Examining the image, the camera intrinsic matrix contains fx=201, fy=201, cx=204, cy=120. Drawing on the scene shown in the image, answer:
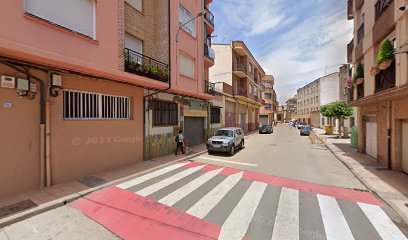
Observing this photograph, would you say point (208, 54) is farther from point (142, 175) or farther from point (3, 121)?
point (3, 121)

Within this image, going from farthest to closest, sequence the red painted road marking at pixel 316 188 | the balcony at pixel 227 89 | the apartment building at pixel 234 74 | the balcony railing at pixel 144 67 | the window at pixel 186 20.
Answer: the apartment building at pixel 234 74 → the balcony at pixel 227 89 → the window at pixel 186 20 → the balcony railing at pixel 144 67 → the red painted road marking at pixel 316 188

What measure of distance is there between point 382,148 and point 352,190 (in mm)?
5450

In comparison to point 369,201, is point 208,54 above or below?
above

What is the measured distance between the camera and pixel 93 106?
8047mm

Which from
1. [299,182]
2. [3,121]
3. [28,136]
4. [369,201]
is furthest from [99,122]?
[369,201]

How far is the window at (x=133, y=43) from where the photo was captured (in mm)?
9891

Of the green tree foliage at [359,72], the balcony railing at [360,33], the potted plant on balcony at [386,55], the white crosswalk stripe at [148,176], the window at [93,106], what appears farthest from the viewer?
the balcony railing at [360,33]

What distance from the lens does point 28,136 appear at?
19.9ft

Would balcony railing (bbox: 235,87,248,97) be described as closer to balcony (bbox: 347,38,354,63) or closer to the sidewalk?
balcony (bbox: 347,38,354,63)

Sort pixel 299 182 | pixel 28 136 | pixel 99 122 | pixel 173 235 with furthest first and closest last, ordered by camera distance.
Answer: pixel 99 122
pixel 299 182
pixel 28 136
pixel 173 235

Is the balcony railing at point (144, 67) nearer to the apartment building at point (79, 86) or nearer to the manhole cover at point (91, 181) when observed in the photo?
the apartment building at point (79, 86)

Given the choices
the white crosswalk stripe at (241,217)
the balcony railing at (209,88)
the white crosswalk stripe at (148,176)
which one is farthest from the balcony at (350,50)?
the white crosswalk stripe at (148,176)

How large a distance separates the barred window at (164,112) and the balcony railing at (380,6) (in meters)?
11.8

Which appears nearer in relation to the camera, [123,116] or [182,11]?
[123,116]
